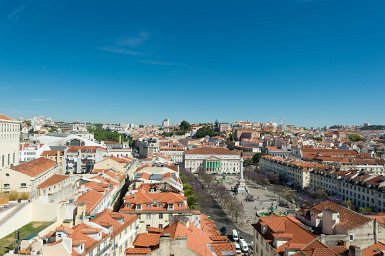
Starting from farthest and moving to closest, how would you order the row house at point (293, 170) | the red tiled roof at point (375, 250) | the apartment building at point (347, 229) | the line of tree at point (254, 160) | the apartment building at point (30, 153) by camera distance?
the line of tree at point (254, 160), the row house at point (293, 170), the apartment building at point (30, 153), the apartment building at point (347, 229), the red tiled roof at point (375, 250)

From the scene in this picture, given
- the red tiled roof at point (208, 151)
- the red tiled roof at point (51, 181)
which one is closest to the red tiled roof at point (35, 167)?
the red tiled roof at point (51, 181)

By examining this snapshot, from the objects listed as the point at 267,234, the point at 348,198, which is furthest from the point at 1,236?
the point at 348,198

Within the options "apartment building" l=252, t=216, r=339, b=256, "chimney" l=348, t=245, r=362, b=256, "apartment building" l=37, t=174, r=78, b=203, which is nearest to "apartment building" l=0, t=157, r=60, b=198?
"apartment building" l=37, t=174, r=78, b=203

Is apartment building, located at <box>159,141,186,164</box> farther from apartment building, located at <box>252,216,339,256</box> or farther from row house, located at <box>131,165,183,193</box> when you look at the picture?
apartment building, located at <box>252,216,339,256</box>

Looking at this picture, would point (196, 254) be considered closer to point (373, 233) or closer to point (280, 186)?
point (373, 233)

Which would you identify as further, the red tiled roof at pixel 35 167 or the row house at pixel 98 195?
the red tiled roof at pixel 35 167

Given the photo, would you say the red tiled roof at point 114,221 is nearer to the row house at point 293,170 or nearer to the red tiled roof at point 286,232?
the red tiled roof at point 286,232
